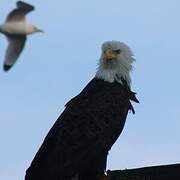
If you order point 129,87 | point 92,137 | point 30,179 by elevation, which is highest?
point 129,87

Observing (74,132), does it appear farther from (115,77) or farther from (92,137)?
(115,77)

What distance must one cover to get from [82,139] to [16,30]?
4.35 meters

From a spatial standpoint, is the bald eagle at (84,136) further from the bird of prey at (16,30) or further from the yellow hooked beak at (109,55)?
the bird of prey at (16,30)

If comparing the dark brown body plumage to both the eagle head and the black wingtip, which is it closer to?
the eagle head

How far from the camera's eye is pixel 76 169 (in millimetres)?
5969

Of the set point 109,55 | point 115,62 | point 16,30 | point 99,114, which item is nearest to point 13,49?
point 16,30

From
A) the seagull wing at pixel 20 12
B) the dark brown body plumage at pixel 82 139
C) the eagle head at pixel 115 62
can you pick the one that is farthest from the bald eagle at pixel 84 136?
the seagull wing at pixel 20 12

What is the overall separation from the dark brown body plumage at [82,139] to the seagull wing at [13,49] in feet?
13.2

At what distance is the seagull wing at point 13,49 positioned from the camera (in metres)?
1.94

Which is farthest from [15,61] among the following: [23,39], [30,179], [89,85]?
[89,85]

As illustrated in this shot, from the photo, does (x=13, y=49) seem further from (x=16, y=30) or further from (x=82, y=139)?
(x=82, y=139)

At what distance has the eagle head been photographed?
7008 millimetres

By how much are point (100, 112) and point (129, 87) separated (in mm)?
751

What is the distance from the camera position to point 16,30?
6.00 ft
